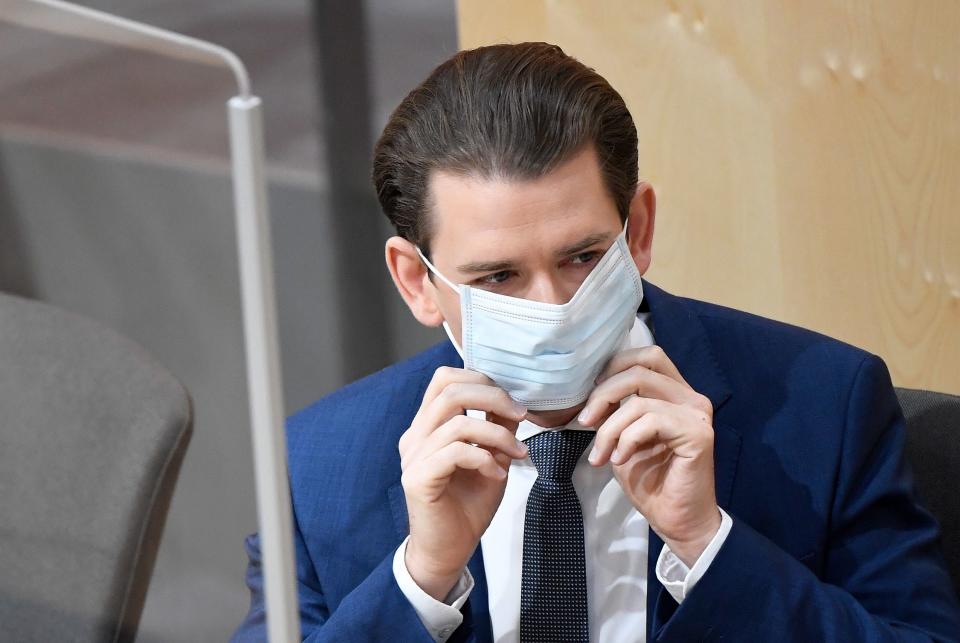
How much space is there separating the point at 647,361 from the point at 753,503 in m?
0.27

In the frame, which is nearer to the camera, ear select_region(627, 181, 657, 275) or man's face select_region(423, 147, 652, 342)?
man's face select_region(423, 147, 652, 342)

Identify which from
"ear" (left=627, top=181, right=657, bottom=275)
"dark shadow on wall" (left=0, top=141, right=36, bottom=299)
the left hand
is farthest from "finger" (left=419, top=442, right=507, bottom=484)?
"dark shadow on wall" (left=0, top=141, right=36, bottom=299)

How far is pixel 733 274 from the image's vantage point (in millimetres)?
2131

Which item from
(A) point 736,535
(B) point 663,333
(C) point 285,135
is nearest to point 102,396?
(A) point 736,535

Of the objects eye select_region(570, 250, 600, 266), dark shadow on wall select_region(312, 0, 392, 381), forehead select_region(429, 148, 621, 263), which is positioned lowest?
dark shadow on wall select_region(312, 0, 392, 381)

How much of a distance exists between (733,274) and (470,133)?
2.77ft

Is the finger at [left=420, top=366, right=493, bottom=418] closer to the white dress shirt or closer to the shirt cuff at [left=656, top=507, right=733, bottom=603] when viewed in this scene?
the white dress shirt

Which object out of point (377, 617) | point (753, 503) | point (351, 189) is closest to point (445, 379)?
point (377, 617)

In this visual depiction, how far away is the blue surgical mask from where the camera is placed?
131 centimetres

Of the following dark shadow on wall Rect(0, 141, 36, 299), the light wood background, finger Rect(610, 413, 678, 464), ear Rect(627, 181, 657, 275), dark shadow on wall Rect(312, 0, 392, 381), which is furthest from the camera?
dark shadow on wall Rect(312, 0, 392, 381)

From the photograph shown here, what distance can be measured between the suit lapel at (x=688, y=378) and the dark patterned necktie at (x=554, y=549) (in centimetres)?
8

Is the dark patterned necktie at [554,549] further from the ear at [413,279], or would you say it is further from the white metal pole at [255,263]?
→ the white metal pole at [255,263]

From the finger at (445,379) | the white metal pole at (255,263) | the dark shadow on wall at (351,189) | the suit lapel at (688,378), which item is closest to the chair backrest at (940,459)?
the suit lapel at (688,378)

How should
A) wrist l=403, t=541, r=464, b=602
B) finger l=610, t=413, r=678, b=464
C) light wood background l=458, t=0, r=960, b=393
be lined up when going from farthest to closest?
light wood background l=458, t=0, r=960, b=393 → wrist l=403, t=541, r=464, b=602 → finger l=610, t=413, r=678, b=464
